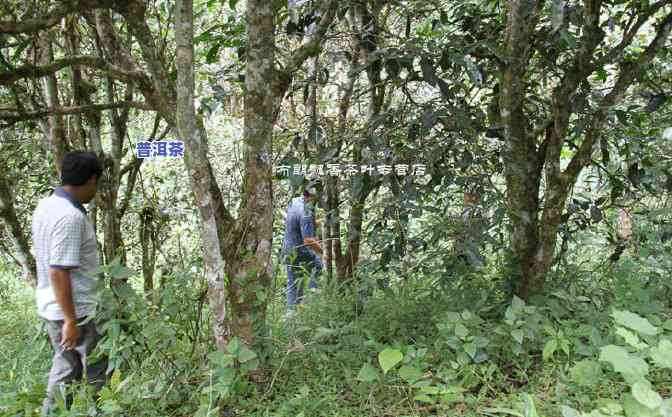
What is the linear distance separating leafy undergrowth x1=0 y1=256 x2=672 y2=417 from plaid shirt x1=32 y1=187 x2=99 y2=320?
1.00 feet

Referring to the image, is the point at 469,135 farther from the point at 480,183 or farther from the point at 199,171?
the point at 199,171

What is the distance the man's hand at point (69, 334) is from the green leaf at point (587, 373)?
2.11 metres

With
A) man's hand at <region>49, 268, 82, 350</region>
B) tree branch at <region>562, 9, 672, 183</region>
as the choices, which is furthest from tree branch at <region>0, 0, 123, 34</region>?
tree branch at <region>562, 9, 672, 183</region>

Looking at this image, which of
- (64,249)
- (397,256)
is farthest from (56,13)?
(397,256)

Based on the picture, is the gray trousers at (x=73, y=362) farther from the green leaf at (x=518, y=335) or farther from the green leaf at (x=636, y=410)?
the green leaf at (x=636, y=410)

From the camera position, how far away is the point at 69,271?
2396mm

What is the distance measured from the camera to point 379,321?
117 inches

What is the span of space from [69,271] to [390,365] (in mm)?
1476

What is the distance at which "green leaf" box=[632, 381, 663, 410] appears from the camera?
1.63 meters

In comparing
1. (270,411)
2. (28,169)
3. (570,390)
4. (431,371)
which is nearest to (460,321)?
(431,371)

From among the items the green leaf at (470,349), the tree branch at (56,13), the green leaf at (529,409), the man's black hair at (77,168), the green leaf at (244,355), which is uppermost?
the tree branch at (56,13)

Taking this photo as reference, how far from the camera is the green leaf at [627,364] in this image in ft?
5.71

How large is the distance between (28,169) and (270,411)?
3742mm

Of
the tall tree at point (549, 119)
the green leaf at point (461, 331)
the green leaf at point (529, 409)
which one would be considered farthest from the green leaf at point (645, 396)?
the tall tree at point (549, 119)
